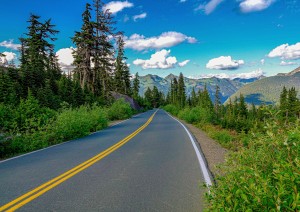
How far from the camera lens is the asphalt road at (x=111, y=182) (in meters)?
4.78

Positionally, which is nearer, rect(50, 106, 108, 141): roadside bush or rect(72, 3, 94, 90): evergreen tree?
rect(50, 106, 108, 141): roadside bush

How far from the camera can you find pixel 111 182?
621cm

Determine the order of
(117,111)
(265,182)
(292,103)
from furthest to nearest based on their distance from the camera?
1. (292,103)
2. (117,111)
3. (265,182)

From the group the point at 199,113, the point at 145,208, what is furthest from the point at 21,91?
the point at 145,208

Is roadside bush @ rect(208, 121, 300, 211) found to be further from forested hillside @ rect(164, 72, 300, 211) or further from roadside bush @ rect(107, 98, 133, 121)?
roadside bush @ rect(107, 98, 133, 121)

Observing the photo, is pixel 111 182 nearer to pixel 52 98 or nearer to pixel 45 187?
pixel 45 187

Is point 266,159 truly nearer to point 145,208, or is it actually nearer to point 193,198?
point 193,198

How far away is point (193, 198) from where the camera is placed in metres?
5.10

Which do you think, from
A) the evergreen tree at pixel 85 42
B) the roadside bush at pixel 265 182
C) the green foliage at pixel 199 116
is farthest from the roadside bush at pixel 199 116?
the roadside bush at pixel 265 182

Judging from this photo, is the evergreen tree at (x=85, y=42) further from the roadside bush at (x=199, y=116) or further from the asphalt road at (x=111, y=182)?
the asphalt road at (x=111, y=182)

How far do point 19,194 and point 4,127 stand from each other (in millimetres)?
8310

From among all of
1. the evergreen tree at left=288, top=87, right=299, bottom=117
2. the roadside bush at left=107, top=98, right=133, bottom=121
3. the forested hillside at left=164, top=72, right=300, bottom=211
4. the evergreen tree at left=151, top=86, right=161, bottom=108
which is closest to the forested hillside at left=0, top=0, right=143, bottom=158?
the roadside bush at left=107, top=98, right=133, bottom=121

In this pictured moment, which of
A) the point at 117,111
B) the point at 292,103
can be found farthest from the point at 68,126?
the point at 292,103

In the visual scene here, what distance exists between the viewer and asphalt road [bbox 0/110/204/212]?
4777mm
